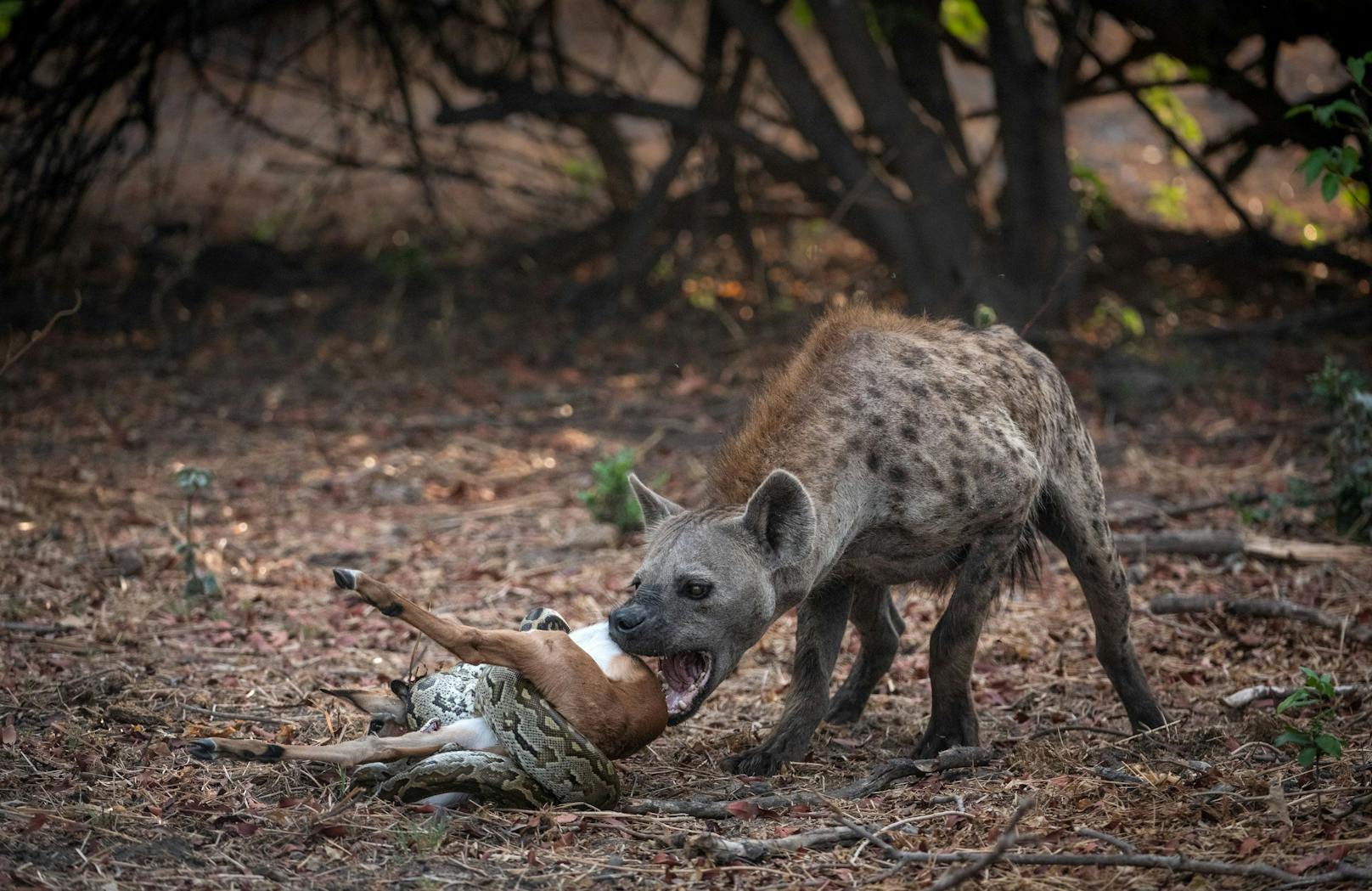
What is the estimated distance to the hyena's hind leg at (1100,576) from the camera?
514 centimetres

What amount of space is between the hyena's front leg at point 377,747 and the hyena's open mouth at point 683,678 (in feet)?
1.97

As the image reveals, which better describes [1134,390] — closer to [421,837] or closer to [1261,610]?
[1261,610]

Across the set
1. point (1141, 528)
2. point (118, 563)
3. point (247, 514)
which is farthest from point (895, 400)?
point (247, 514)

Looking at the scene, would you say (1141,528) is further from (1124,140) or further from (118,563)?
(1124,140)

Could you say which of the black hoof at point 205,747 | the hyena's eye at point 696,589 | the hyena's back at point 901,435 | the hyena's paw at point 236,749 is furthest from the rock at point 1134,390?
the black hoof at point 205,747

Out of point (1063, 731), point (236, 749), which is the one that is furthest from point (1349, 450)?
point (236, 749)

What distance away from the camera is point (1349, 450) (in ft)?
21.7

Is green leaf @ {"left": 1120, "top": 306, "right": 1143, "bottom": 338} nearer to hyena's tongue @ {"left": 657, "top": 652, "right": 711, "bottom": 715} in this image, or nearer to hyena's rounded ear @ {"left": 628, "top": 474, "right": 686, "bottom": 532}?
Result: hyena's rounded ear @ {"left": 628, "top": 474, "right": 686, "bottom": 532}

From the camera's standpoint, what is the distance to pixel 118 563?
6.50 meters

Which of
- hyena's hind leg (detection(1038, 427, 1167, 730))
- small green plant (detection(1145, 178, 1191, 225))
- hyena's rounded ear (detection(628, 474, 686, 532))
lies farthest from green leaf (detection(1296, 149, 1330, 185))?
small green plant (detection(1145, 178, 1191, 225))

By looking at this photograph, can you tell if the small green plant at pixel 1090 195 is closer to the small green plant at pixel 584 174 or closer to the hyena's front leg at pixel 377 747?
the small green plant at pixel 584 174

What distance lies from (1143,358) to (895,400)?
5.67m

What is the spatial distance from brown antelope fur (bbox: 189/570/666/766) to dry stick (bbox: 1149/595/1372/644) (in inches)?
116

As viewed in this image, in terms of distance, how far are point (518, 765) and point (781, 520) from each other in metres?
1.08
